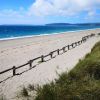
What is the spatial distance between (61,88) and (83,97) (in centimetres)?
60

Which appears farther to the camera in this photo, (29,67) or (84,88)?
(29,67)

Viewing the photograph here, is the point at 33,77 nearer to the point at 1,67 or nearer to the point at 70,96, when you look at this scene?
the point at 1,67

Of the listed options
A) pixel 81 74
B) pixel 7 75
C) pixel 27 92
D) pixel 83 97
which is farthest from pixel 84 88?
pixel 7 75

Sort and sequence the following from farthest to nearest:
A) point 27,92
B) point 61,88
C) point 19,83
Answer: point 19,83 < point 27,92 < point 61,88

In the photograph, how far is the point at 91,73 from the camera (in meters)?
7.30

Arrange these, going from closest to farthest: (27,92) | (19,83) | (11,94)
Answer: (27,92)
(11,94)
(19,83)

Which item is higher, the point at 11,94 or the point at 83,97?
the point at 83,97

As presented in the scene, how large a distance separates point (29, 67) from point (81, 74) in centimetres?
778

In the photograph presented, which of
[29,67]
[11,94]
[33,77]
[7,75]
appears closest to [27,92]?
[11,94]

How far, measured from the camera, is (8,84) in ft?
34.3

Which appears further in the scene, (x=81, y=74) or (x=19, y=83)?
(x=19, y=83)

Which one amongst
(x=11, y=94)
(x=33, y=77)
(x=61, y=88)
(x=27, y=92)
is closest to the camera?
(x=61, y=88)

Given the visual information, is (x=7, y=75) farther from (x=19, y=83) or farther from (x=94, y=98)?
(x=94, y=98)

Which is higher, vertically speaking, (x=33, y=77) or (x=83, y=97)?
(x=83, y=97)
